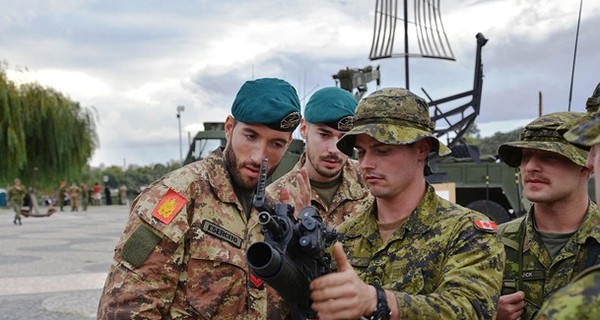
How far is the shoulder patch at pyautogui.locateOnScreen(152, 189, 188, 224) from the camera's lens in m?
2.48

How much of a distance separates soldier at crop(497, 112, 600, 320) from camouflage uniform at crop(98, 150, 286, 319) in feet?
3.57

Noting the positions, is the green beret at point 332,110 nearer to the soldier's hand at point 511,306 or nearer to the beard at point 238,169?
the beard at point 238,169

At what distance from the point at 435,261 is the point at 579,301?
3.46 feet

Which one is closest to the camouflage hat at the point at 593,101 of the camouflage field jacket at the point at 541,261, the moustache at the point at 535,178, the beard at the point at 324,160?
the moustache at the point at 535,178

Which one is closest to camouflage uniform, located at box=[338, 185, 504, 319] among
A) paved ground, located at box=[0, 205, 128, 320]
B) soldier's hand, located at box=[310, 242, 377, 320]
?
soldier's hand, located at box=[310, 242, 377, 320]

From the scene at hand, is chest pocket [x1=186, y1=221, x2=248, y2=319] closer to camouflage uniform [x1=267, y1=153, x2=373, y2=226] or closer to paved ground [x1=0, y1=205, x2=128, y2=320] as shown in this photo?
camouflage uniform [x1=267, y1=153, x2=373, y2=226]

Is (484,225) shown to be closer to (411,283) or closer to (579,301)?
(411,283)

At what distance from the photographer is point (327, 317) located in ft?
6.01

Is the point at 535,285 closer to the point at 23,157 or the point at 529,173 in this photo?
the point at 529,173

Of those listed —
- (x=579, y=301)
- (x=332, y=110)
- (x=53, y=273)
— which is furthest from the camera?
(x=53, y=273)

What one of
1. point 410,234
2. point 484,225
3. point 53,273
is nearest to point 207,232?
point 410,234

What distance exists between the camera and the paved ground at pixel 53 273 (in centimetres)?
768

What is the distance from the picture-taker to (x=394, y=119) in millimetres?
2422

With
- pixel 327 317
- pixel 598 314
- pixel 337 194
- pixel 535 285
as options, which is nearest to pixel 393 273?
pixel 327 317
